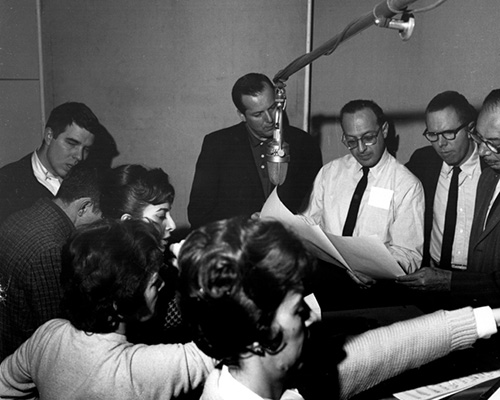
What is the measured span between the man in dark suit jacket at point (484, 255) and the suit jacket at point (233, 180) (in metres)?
0.99

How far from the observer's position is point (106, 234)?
119cm

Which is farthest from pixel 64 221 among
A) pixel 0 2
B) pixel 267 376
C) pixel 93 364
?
pixel 0 2

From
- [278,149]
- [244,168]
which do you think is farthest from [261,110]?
[278,149]

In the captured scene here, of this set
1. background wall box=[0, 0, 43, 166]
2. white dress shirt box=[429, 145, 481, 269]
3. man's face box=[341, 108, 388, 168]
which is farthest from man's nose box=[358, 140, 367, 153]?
background wall box=[0, 0, 43, 166]

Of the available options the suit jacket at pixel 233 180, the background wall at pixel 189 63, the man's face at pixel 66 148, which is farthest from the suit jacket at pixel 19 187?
the suit jacket at pixel 233 180

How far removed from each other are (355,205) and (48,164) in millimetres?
1498

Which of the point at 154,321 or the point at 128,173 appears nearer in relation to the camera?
the point at 154,321

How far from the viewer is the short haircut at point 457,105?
209 cm

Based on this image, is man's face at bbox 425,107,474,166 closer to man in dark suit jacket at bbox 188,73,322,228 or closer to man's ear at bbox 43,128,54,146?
man in dark suit jacket at bbox 188,73,322,228

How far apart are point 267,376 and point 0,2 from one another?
8.03 ft

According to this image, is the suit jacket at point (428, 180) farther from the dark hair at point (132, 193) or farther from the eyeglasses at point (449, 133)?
the dark hair at point (132, 193)

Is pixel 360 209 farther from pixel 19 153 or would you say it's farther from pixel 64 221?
pixel 19 153

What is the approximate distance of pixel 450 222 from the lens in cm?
212

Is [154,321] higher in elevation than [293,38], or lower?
lower
